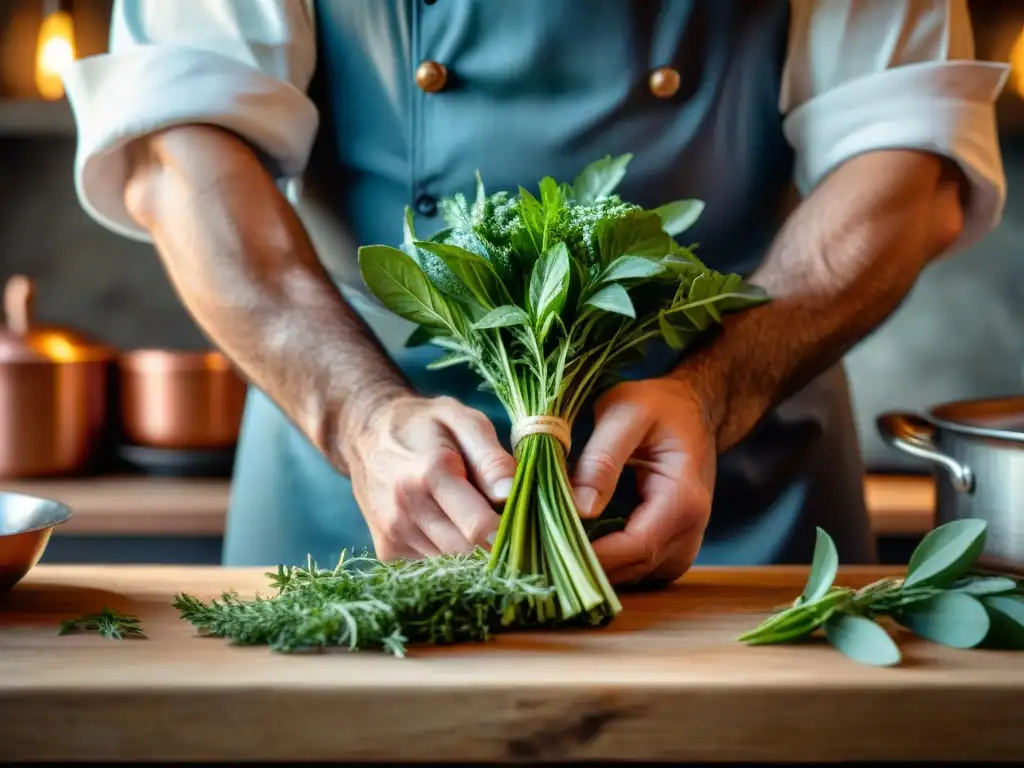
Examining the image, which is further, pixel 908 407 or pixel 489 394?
pixel 908 407

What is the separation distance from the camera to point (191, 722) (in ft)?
1.87

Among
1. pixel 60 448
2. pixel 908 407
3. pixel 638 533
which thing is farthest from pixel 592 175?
pixel 908 407

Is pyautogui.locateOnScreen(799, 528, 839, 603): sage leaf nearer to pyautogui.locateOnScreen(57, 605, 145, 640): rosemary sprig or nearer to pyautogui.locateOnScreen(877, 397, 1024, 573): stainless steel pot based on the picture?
pyautogui.locateOnScreen(877, 397, 1024, 573): stainless steel pot

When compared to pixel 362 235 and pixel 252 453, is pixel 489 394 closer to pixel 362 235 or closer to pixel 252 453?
pixel 362 235

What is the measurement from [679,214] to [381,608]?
1.50 feet

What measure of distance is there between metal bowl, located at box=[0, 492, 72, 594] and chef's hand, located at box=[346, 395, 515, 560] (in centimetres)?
22

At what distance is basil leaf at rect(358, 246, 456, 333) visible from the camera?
806 mm

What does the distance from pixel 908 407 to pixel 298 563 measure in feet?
4.59

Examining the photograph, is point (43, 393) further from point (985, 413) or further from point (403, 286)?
point (985, 413)

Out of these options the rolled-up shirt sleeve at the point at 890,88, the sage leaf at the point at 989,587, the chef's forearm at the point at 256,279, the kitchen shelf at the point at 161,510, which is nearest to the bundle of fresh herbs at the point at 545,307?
the chef's forearm at the point at 256,279

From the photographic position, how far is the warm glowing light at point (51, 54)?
2.04 m

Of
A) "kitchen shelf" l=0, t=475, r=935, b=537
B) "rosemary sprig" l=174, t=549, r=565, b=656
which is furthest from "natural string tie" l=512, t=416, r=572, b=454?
"kitchen shelf" l=0, t=475, r=935, b=537

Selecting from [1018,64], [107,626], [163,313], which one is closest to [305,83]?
[107,626]

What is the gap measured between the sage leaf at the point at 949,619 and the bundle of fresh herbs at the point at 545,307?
18 cm
